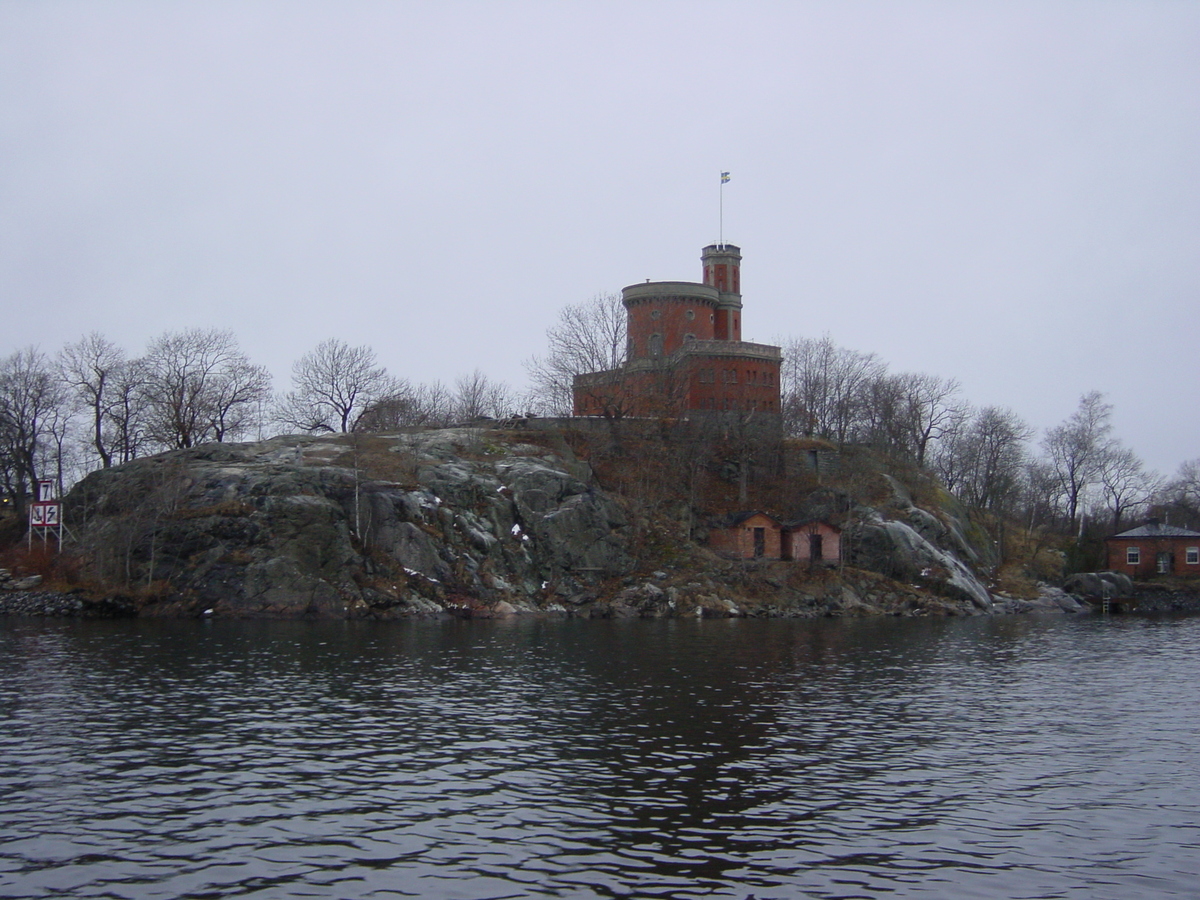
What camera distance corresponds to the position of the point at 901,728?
29.1 m

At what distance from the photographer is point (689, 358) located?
100 metres

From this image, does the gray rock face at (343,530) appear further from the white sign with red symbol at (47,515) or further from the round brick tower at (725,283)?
the round brick tower at (725,283)

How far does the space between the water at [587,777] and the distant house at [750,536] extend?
3866cm

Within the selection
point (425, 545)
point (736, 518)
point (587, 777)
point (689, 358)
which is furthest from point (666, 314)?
point (587, 777)

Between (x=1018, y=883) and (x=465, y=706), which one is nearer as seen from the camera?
(x=1018, y=883)

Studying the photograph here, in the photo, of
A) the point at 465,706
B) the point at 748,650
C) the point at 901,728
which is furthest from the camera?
the point at 748,650

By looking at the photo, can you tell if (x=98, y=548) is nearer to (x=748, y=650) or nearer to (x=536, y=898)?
(x=748, y=650)

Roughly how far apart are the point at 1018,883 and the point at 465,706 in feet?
61.9

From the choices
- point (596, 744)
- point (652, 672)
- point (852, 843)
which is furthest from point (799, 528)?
point (852, 843)

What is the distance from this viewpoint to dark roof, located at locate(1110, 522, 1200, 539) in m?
103

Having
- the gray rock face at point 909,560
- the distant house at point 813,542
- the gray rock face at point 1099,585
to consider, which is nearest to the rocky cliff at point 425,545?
the gray rock face at point 909,560

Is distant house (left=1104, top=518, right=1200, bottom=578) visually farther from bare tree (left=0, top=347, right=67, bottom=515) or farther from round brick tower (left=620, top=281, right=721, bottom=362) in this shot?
bare tree (left=0, top=347, right=67, bottom=515)

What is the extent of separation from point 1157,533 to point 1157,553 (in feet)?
6.94

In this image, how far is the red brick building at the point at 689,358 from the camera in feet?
305
